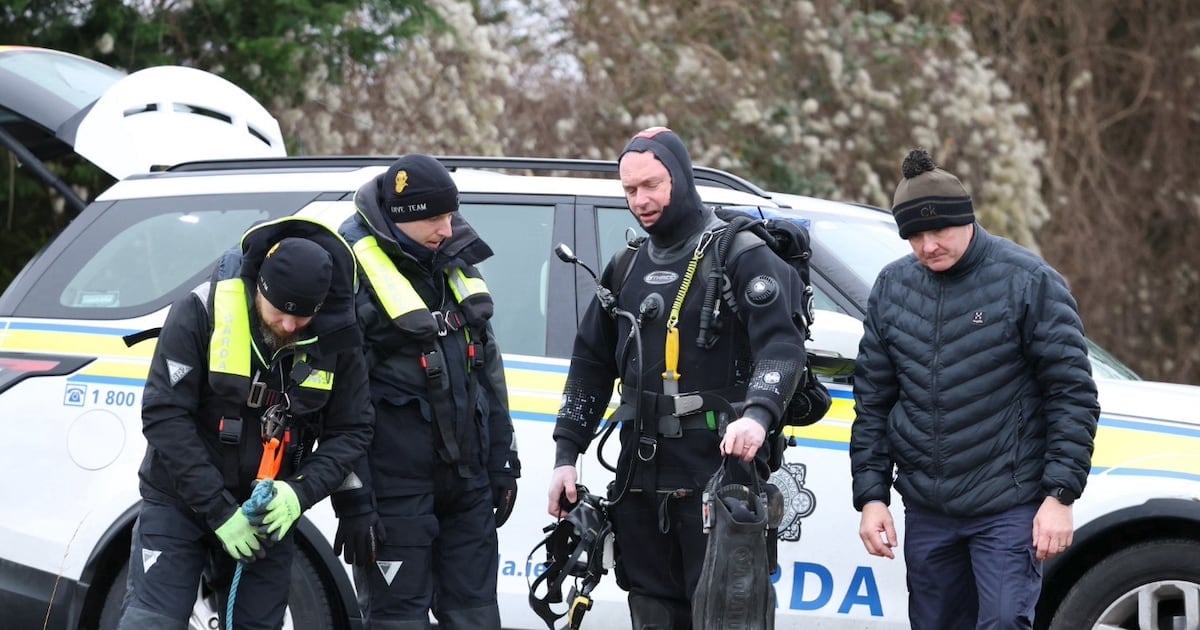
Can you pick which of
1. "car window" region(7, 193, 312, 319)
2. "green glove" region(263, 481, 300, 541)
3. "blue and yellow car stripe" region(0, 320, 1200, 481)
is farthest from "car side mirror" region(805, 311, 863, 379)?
"car window" region(7, 193, 312, 319)

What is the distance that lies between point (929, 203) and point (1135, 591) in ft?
5.18

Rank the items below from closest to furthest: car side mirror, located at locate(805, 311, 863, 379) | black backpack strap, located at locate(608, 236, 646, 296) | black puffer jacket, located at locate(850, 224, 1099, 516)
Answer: black puffer jacket, located at locate(850, 224, 1099, 516) → black backpack strap, located at locate(608, 236, 646, 296) → car side mirror, located at locate(805, 311, 863, 379)

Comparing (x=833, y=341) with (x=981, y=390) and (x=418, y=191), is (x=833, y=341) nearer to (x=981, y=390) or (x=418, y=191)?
(x=981, y=390)

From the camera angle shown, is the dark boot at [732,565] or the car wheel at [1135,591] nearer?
the dark boot at [732,565]

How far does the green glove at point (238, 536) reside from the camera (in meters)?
3.89

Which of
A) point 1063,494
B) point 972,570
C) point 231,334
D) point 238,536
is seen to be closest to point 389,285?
point 231,334

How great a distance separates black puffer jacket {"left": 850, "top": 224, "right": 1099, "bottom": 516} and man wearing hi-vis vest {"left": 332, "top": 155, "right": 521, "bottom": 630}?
1.22m

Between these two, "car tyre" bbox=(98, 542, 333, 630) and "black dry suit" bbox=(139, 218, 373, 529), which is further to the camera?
"car tyre" bbox=(98, 542, 333, 630)

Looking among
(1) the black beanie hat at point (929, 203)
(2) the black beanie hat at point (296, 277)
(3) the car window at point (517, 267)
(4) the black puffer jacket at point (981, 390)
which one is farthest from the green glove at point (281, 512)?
(1) the black beanie hat at point (929, 203)

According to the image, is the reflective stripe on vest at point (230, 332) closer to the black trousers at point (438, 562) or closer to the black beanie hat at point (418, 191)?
the black beanie hat at point (418, 191)

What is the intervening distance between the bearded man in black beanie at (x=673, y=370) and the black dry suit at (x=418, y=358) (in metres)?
0.36

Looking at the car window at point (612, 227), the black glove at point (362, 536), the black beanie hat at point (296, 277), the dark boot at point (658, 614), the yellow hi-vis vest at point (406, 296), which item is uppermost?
the car window at point (612, 227)

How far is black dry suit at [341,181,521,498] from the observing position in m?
4.33

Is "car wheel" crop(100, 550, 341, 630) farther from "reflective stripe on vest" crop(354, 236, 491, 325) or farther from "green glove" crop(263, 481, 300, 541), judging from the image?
"reflective stripe on vest" crop(354, 236, 491, 325)
